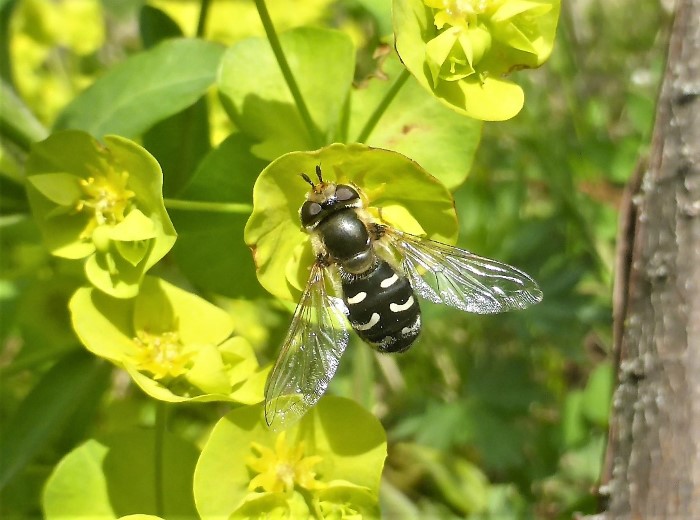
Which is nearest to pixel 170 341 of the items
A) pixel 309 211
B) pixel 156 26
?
pixel 309 211

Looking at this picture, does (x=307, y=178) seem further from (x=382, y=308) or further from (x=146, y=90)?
(x=146, y=90)

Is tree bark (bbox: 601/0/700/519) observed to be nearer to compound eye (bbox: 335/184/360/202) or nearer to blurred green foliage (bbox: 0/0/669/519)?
blurred green foliage (bbox: 0/0/669/519)

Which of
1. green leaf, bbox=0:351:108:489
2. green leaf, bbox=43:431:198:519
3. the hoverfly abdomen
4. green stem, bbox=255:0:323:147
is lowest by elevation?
green leaf, bbox=43:431:198:519

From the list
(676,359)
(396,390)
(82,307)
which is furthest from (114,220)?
(396,390)

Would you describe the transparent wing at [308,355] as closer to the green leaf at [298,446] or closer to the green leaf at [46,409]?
the green leaf at [298,446]

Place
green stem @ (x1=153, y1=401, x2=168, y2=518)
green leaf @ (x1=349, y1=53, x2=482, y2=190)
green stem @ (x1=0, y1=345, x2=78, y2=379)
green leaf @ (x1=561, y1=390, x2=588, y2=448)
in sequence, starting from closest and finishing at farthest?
green stem @ (x1=153, y1=401, x2=168, y2=518) → green leaf @ (x1=349, y1=53, x2=482, y2=190) → green stem @ (x1=0, y1=345, x2=78, y2=379) → green leaf @ (x1=561, y1=390, x2=588, y2=448)

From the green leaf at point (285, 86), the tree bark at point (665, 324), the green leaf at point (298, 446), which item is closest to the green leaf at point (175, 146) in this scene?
the green leaf at point (285, 86)

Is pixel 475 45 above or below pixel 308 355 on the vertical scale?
above

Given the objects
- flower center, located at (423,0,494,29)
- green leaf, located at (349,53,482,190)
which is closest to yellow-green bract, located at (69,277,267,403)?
green leaf, located at (349,53,482,190)
